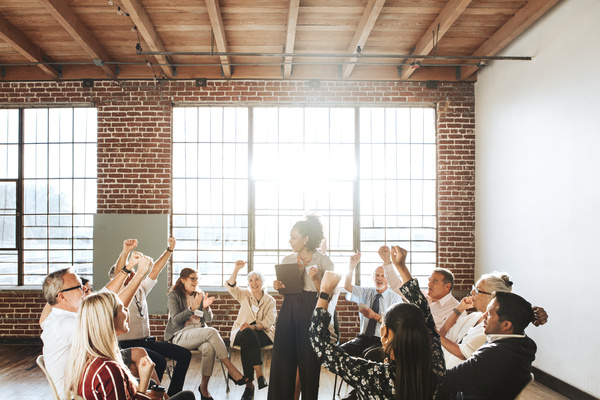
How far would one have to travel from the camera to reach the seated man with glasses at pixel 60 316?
2520 mm

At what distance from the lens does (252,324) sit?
4.96 metres

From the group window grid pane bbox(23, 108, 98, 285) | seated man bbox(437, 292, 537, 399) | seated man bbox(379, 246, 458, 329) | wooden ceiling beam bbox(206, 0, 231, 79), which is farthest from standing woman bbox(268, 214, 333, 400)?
window grid pane bbox(23, 108, 98, 285)

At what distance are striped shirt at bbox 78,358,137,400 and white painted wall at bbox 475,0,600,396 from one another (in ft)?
12.9

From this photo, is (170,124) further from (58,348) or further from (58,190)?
(58,348)

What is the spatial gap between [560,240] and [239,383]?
11.7ft

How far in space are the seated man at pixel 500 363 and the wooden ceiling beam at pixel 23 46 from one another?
5768 millimetres

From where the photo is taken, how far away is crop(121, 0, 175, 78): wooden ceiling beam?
4500 millimetres

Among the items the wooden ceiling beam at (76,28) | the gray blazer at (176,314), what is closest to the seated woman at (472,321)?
the gray blazer at (176,314)

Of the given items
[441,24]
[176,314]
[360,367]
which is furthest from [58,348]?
[441,24]

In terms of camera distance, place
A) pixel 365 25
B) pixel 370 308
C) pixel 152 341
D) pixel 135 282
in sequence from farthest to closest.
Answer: pixel 365 25 < pixel 370 308 < pixel 152 341 < pixel 135 282

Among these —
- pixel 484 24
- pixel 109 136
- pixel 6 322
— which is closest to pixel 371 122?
pixel 484 24

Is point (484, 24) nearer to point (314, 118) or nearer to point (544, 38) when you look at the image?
point (544, 38)

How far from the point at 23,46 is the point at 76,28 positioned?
1.04 meters

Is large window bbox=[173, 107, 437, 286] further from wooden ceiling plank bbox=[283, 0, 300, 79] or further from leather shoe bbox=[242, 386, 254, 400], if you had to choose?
leather shoe bbox=[242, 386, 254, 400]
